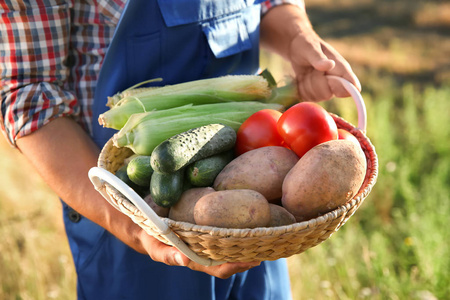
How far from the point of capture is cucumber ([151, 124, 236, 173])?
1226 millimetres

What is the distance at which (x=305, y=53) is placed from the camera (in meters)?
1.71

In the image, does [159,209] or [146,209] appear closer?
[146,209]

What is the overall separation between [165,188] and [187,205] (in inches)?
3.1

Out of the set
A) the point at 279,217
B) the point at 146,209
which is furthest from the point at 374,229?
the point at 146,209

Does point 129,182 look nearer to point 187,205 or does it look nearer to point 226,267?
point 187,205

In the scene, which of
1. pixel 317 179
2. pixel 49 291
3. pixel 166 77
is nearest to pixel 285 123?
pixel 317 179

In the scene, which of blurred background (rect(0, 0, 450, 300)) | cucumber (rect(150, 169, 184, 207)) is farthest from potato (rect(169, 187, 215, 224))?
blurred background (rect(0, 0, 450, 300))

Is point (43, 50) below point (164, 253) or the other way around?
the other way around

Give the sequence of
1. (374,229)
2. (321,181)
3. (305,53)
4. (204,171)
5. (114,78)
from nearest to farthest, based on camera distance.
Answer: (321,181)
(204,171)
(114,78)
(305,53)
(374,229)

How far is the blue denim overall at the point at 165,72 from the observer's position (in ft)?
5.04

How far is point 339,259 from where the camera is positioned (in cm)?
259

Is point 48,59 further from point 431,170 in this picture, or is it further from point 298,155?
point 431,170

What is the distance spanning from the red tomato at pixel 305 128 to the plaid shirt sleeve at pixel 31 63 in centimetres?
70

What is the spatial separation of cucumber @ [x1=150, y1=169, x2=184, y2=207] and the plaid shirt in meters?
0.47
